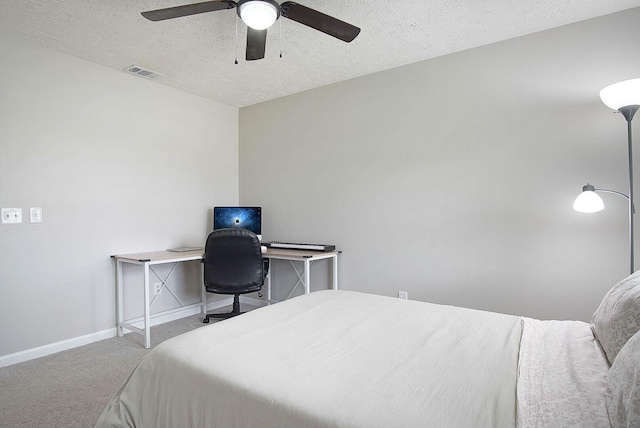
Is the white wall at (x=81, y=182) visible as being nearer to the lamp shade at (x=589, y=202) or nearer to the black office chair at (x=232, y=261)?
the black office chair at (x=232, y=261)

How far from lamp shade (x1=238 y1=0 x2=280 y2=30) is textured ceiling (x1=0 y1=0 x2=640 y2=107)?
1.31 ft

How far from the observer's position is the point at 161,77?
134 inches

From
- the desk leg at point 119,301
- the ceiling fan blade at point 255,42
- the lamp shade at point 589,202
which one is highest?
the ceiling fan blade at point 255,42

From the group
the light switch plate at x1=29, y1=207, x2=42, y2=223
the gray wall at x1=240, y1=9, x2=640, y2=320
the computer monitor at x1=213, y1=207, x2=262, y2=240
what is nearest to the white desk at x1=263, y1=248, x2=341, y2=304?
the gray wall at x1=240, y1=9, x2=640, y2=320

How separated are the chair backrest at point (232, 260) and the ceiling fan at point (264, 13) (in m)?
1.74

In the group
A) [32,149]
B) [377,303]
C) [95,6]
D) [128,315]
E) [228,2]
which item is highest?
[95,6]

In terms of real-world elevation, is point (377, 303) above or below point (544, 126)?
below

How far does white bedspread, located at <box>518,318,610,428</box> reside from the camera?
849mm

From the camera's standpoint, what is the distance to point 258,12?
1.87m

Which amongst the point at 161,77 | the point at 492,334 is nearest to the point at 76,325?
the point at 161,77

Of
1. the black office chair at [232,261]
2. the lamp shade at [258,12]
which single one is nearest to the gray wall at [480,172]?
the black office chair at [232,261]

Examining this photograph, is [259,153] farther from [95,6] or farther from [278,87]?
[95,6]

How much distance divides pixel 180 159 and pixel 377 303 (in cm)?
281

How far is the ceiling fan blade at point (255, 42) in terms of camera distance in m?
2.10
